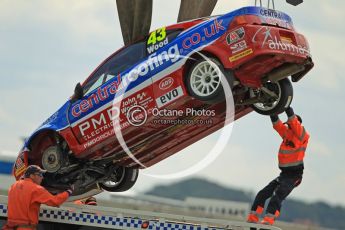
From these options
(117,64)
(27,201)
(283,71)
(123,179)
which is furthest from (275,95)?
(27,201)

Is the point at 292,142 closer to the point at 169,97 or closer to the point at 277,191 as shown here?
the point at 277,191

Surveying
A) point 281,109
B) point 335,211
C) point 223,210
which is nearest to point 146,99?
point 281,109

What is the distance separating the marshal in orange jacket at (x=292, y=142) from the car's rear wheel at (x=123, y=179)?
107 inches

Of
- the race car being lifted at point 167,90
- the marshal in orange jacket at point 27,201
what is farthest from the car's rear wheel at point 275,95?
the marshal in orange jacket at point 27,201

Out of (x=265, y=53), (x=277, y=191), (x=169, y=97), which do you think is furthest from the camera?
(x=277, y=191)

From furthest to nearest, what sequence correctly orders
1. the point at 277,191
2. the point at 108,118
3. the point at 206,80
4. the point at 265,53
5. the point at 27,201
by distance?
the point at 108,118, the point at 277,191, the point at 206,80, the point at 265,53, the point at 27,201

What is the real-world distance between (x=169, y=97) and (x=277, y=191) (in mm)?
1855

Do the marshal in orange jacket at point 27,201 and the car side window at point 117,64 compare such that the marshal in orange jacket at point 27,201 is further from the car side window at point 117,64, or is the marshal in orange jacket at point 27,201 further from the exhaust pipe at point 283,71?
the exhaust pipe at point 283,71

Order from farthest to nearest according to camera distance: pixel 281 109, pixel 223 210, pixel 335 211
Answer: pixel 335 211 → pixel 223 210 → pixel 281 109

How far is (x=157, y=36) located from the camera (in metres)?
10.3

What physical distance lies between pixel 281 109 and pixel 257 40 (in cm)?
120

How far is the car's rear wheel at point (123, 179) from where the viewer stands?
39.8ft

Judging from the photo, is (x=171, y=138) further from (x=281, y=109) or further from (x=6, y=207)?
(x=6, y=207)

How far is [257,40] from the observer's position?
372 inches
